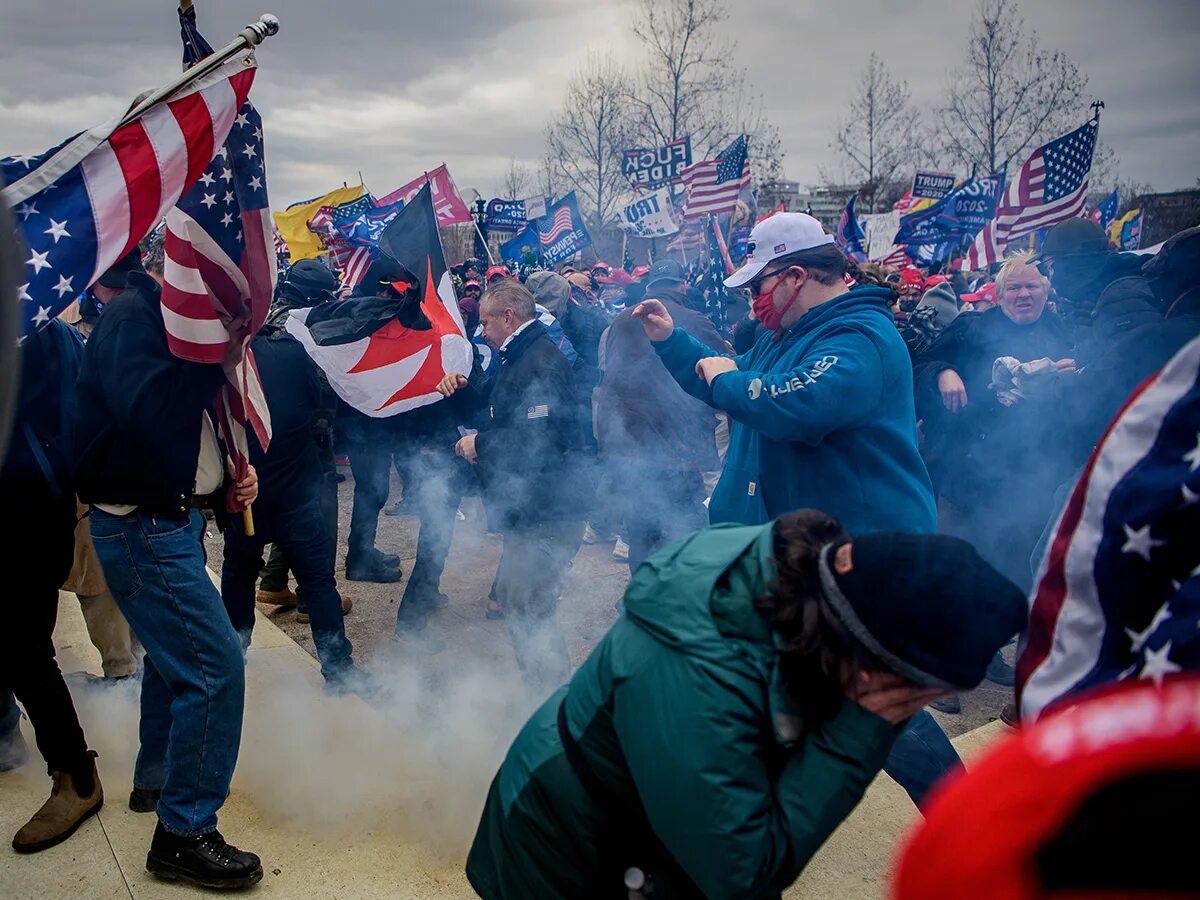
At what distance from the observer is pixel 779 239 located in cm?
266

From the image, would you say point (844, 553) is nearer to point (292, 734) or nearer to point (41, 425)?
point (41, 425)

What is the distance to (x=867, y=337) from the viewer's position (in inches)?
98.0

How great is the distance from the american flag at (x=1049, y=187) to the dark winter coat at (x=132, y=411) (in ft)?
30.8

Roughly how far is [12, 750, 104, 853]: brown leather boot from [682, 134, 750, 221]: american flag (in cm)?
988

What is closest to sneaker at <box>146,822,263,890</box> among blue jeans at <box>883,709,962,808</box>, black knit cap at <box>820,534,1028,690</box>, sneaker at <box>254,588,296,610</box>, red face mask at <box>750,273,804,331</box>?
blue jeans at <box>883,709,962,808</box>

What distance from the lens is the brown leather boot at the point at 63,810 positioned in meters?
2.88

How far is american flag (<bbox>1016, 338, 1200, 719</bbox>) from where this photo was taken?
42.6 inches

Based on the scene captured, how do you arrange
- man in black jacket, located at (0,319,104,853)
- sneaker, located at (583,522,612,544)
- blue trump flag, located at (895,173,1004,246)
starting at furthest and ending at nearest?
blue trump flag, located at (895,173,1004,246)
sneaker, located at (583,522,612,544)
man in black jacket, located at (0,319,104,853)

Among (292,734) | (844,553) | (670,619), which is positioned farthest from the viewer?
(292,734)

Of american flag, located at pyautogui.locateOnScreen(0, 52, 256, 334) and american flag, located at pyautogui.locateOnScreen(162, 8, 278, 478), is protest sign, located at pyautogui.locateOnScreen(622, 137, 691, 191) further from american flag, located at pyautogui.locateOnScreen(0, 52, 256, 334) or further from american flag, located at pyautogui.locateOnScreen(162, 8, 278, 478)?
american flag, located at pyautogui.locateOnScreen(0, 52, 256, 334)

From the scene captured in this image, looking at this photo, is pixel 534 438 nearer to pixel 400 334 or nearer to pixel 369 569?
pixel 400 334

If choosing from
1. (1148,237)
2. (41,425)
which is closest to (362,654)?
(41,425)

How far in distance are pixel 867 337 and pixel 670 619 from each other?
1379 mm

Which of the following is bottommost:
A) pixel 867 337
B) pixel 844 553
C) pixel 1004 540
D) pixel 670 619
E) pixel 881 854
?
pixel 881 854
